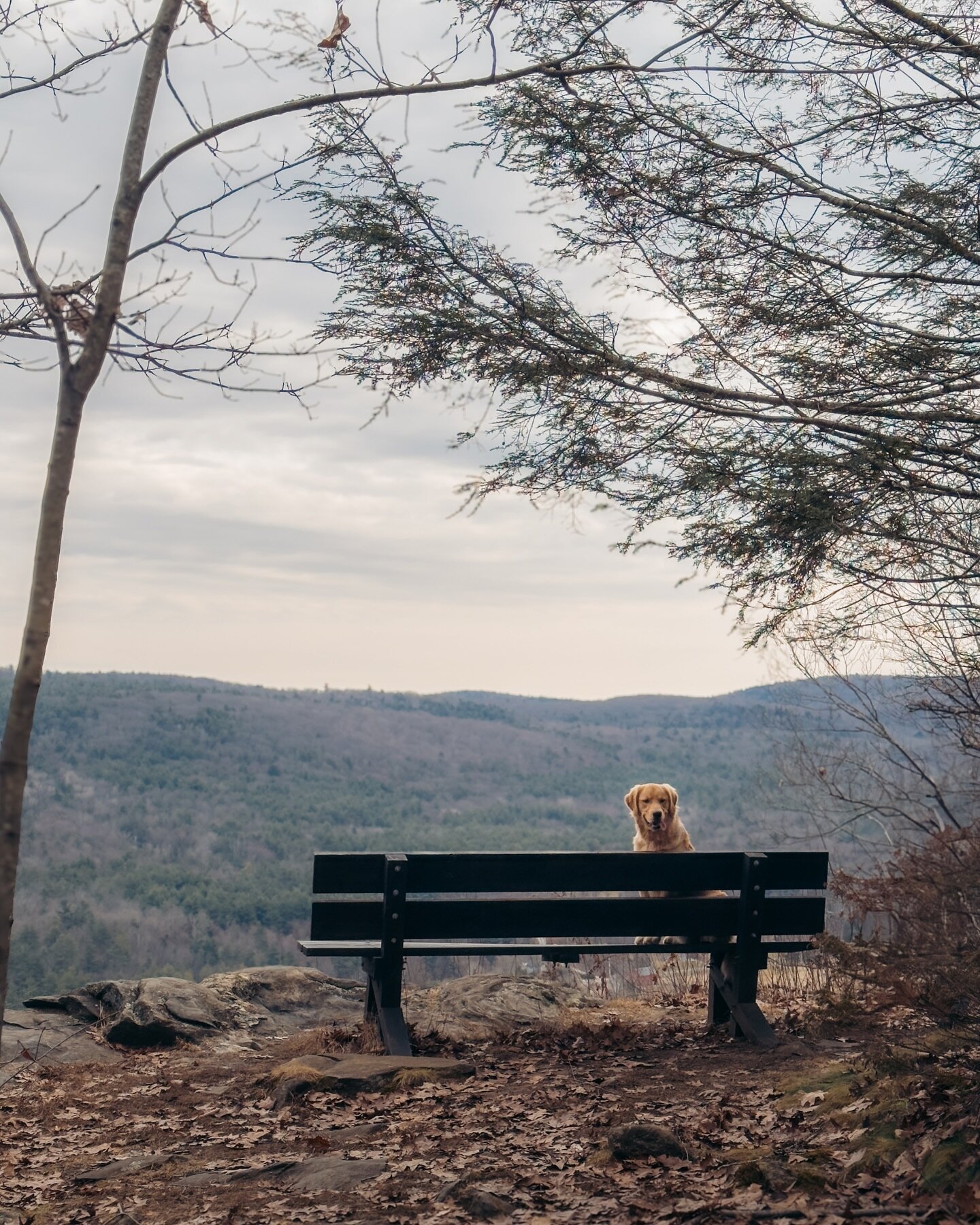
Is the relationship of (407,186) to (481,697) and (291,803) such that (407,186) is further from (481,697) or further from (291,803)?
(481,697)

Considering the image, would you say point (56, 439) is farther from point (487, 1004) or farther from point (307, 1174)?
point (487, 1004)

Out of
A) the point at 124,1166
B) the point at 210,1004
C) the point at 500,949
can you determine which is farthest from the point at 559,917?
the point at 210,1004

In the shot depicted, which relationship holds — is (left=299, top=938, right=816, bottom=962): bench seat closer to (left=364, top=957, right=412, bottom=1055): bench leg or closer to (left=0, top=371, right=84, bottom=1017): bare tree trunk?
(left=364, top=957, right=412, bottom=1055): bench leg

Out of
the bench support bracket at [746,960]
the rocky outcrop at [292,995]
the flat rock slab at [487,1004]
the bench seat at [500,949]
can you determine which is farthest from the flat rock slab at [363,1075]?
the rocky outcrop at [292,995]

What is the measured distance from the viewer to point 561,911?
660cm

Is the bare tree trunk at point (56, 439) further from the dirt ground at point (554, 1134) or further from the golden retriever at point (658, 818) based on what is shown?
the golden retriever at point (658, 818)

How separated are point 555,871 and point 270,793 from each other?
121 metres

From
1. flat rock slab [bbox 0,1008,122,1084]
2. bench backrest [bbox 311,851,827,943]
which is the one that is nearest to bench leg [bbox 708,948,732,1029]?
bench backrest [bbox 311,851,827,943]

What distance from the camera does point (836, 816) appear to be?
18.6 meters

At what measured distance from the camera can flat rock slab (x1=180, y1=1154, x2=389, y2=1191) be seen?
4539 mm

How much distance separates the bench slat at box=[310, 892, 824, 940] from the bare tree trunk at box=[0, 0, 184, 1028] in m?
2.38

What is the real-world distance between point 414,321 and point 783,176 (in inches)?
96.2

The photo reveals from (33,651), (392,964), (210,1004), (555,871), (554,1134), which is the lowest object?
(210,1004)

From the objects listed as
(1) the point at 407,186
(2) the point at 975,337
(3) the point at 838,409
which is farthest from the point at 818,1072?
(1) the point at 407,186
